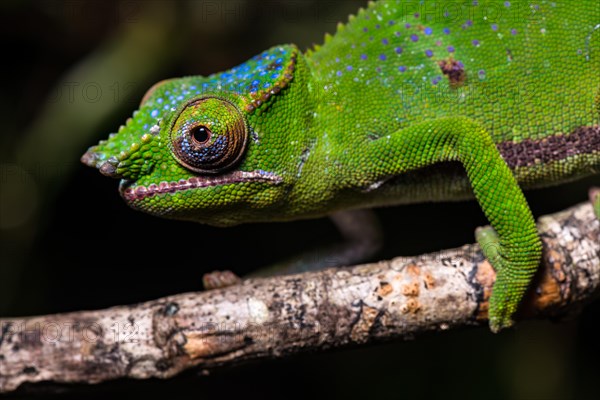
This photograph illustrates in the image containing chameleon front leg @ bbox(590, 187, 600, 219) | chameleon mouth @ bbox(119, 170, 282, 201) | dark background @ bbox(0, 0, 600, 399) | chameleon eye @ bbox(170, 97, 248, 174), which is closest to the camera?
chameleon eye @ bbox(170, 97, 248, 174)

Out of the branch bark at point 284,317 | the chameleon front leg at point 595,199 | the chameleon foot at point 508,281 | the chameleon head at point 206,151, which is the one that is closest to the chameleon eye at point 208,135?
the chameleon head at point 206,151

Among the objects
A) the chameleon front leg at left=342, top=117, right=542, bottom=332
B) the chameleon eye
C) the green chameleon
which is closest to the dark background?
the green chameleon

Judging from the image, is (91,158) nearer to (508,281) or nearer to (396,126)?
(396,126)

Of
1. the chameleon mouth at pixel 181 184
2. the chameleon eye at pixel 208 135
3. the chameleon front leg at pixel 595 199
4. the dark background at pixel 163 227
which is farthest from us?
the dark background at pixel 163 227

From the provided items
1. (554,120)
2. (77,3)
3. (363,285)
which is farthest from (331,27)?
(363,285)

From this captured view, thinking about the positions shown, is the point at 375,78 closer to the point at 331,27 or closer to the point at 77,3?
the point at 331,27

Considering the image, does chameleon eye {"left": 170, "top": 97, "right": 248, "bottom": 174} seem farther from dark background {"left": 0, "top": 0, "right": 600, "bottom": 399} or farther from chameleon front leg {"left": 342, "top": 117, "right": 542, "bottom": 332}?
dark background {"left": 0, "top": 0, "right": 600, "bottom": 399}

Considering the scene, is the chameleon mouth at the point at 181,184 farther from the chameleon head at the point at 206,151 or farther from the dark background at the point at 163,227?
the dark background at the point at 163,227

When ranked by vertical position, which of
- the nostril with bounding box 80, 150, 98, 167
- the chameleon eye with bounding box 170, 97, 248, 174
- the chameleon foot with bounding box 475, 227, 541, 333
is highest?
the nostril with bounding box 80, 150, 98, 167
